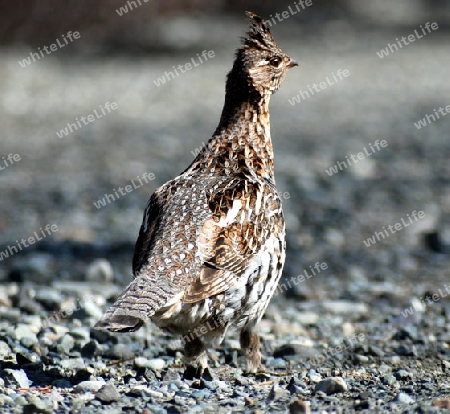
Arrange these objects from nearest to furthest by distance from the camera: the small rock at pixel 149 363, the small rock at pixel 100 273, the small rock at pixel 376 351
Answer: the small rock at pixel 149 363, the small rock at pixel 376 351, the small rock at pixel 100 273

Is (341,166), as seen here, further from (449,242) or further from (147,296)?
(147,296)

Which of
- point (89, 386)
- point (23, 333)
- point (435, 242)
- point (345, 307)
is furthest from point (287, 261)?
point (89, 386)

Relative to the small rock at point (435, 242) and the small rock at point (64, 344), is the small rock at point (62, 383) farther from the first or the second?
the small rock at point (435, 242)

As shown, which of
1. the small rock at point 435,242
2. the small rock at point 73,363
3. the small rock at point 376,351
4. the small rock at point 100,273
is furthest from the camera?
the small rock at point 435,242

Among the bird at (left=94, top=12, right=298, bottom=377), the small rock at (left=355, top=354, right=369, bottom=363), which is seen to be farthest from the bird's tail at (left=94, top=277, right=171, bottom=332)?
the small rock at (left=355, top=354, right=369, bottom=363)

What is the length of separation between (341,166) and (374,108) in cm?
772

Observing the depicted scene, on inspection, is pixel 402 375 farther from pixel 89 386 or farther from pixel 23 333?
pixel 23 333

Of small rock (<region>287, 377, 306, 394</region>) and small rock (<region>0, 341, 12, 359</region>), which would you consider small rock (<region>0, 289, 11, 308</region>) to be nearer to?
small rock (<region>0, 341, 12, 359</region>)

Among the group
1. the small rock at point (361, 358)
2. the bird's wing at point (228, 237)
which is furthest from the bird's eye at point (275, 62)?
the small rock at point (361, 358)

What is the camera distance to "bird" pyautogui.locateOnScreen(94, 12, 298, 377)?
16.9 feet

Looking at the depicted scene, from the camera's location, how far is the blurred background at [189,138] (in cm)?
951

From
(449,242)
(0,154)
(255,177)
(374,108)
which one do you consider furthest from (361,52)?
(255,177)

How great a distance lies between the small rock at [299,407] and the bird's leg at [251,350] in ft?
5.08

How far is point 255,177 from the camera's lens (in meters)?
6.11
